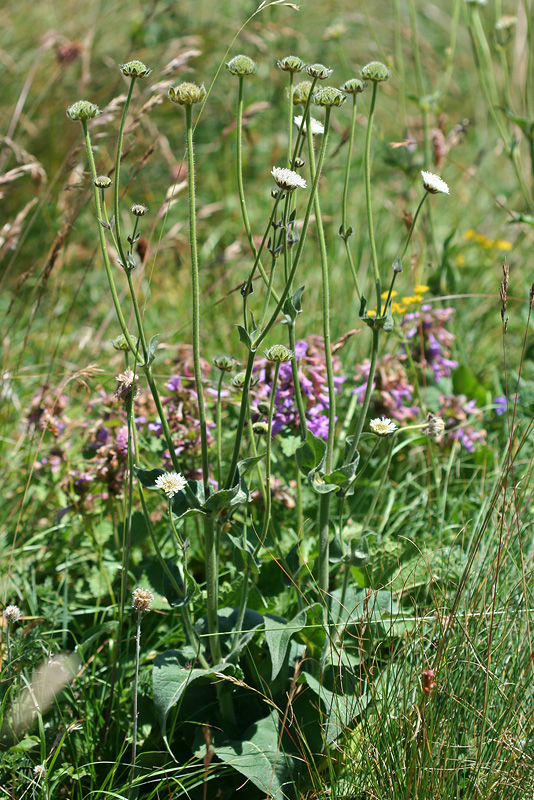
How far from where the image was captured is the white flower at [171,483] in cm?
133

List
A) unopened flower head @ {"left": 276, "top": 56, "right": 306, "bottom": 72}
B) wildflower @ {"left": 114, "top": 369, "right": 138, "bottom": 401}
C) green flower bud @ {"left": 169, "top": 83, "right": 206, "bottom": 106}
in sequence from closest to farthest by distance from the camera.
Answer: green flower bud @ {"left": 169, "top": 83, "right": 206, "bottom": 106} < unopened flower head @ {"left": 276, "top": 56, "right": 306, "bottom": 72} < wildflower @ {"left": 114, "top": 369, "right": 138, "bottom": 401}

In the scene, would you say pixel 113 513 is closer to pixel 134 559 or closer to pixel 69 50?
pixel 134 559

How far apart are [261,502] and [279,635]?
2.25 feet

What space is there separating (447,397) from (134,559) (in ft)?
4.07

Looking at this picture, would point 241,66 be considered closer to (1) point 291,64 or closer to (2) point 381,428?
(1) point 291,64

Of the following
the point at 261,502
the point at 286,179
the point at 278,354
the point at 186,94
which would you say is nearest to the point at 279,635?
the point at 278,354

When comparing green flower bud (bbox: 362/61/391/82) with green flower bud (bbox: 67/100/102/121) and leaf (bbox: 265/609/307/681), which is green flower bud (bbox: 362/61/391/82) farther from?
leaf (bbox: 265/609/307/681)

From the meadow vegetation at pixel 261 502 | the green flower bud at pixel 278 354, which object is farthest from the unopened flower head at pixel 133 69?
the green flower bud at pixel 278 354

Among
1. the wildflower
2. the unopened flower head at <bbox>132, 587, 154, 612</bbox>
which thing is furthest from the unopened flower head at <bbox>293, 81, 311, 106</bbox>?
the unopened flower head at <bbox>132, 587, 154, 612</bbox>

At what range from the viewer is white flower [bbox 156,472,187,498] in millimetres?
1326

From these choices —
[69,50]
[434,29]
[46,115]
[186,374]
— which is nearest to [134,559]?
[186,374]

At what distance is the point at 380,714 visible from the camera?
1463 mm

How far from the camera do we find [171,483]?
1.34 meters

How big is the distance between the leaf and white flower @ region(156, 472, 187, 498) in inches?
13.4
